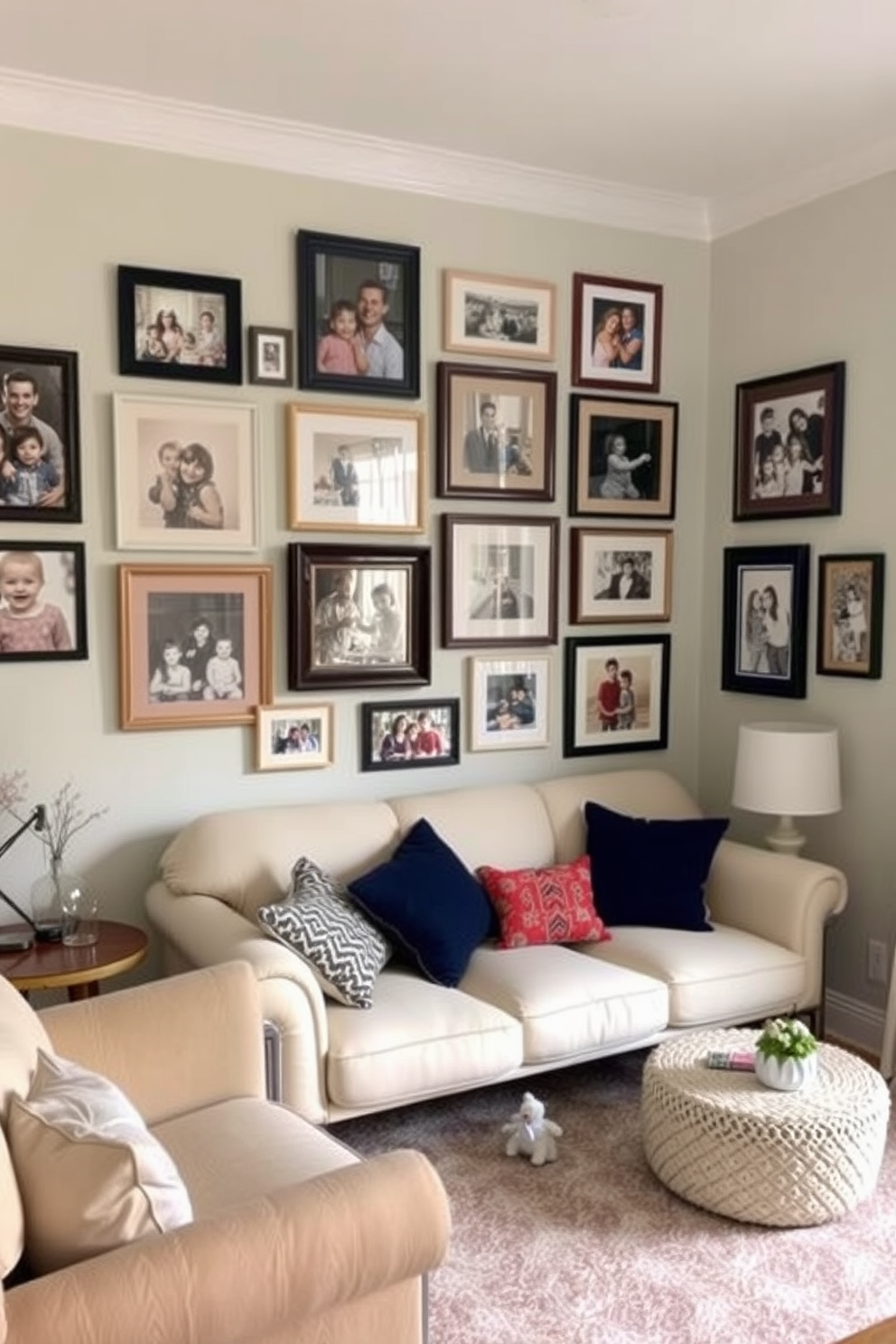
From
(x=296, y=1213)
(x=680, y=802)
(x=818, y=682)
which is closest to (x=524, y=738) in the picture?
(x=680, y=802)

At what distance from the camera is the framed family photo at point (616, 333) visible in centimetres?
399

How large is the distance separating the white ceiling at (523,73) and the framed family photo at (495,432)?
687 mm

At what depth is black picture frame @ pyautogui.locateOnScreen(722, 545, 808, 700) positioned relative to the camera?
388cm

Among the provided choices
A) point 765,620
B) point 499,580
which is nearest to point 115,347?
point 499,580

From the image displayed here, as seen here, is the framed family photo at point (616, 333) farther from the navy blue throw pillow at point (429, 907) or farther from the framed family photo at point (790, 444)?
the navy blue throw pillow at point (429, 907)

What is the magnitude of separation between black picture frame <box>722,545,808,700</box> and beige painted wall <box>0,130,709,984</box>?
2.49ft

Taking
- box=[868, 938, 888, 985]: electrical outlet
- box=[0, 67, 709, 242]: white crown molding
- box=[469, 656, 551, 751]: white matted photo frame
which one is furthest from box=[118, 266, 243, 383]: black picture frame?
box=[868, 938, 888, 985]: electrical outlet

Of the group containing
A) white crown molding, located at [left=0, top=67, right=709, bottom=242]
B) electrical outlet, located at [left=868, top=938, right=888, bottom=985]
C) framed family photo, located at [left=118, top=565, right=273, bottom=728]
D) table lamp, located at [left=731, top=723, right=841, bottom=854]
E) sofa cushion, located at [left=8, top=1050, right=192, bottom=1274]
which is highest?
white crown molding, located at [left=0, top=67, right=709, bottom=242]

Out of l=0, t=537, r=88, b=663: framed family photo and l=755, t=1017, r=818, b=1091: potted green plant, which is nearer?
l=755, t=1017, r=818, b=1091: potted green plant

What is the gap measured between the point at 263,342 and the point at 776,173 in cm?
184

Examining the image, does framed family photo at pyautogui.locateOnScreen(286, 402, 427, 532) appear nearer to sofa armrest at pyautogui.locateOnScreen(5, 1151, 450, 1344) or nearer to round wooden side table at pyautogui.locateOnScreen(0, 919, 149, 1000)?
round wooden side table at pyautogui.locateOnScreen(0, 919, 149, 1000)

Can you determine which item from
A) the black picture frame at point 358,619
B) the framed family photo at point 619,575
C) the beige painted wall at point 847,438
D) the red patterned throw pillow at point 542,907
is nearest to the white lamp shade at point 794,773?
the beige painted wall at point 847,438

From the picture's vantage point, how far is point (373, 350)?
365 cm

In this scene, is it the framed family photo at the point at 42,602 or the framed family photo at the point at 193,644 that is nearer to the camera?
the framed family photo at the point at 42,602
